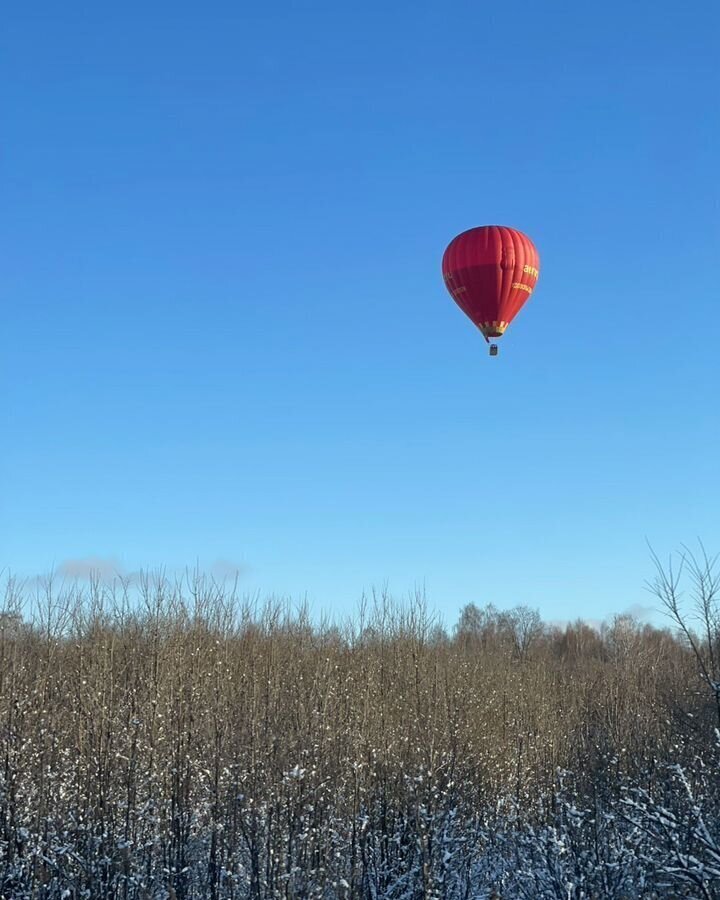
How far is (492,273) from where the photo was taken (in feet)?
36.4

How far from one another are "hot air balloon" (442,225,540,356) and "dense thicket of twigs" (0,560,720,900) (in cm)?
475

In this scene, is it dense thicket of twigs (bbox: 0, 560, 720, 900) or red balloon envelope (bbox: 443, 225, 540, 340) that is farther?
red balloon envelope (bbox: 443, 225, 540, 340)

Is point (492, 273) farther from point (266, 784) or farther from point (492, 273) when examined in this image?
point (266, 784)

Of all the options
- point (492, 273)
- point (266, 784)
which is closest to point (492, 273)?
point (492, 273)

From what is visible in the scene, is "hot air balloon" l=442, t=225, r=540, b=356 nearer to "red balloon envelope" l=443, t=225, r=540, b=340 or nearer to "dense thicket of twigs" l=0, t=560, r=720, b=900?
"red balloon envelope" l=443, t=225, r=540, b=340

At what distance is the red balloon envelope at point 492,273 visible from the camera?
11086mm

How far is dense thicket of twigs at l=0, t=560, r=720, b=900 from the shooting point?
7922 mm

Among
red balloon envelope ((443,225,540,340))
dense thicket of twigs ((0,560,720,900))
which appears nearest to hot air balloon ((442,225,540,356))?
red balloon envelope ((443,225,540,340))

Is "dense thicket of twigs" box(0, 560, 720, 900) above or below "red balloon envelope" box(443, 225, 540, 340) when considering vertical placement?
below

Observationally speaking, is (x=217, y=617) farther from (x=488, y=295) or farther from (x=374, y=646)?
(x=488, y=295)

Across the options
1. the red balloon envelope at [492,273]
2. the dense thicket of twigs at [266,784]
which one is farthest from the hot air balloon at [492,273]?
the dense thicket of twigs at [266,784]

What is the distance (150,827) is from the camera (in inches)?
332

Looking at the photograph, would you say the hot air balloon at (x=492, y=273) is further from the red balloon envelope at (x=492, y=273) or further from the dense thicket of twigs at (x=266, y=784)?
the dense thicket of twigs at (x=266, y=784)

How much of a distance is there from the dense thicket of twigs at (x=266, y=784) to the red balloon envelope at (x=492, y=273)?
475cm
